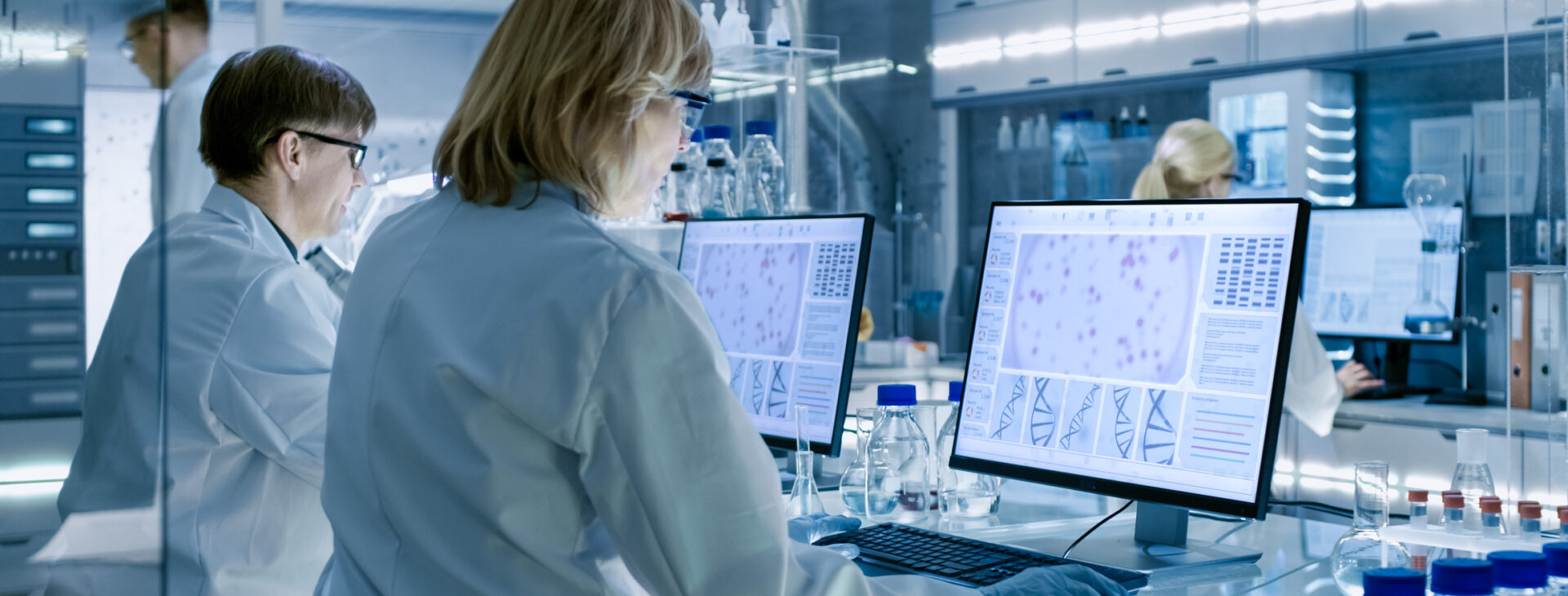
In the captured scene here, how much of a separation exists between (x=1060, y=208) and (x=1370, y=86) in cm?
286

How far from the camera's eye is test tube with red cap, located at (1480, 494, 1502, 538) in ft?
3.78

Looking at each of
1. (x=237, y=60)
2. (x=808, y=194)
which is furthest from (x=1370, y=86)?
(x=237, y=60)

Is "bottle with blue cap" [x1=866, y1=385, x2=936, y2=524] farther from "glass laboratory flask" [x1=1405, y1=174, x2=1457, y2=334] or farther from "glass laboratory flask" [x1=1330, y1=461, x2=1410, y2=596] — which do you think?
"glass laboratory flask" [x1=1405, y1=174, x2=1457, y2=334]

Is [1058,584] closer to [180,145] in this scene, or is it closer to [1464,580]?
[1464,580]

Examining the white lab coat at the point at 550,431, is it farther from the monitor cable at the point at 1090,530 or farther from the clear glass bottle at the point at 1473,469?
the clear glass bottle at the point at 1473,469

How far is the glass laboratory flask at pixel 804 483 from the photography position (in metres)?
1.65

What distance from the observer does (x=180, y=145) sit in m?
1.69

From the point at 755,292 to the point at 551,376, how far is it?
3.55 ft

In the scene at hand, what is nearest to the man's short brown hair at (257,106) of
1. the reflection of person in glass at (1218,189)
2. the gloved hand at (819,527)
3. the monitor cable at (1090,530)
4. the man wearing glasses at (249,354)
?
the man wearing glasses at (249,354)

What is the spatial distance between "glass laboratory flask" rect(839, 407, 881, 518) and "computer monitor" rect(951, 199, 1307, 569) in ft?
0.65

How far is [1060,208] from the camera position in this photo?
4.99 ft

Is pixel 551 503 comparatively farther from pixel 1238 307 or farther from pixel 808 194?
pixel 808 194

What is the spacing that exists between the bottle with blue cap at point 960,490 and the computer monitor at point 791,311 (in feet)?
0.50

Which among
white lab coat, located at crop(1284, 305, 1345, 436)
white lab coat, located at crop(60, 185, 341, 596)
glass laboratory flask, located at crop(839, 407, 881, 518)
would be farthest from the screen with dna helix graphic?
white lab coat, located at crop(1284, 305, 1345, 436)
